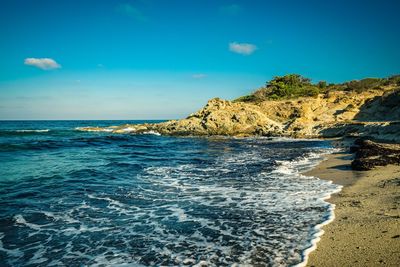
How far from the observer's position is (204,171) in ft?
45.1

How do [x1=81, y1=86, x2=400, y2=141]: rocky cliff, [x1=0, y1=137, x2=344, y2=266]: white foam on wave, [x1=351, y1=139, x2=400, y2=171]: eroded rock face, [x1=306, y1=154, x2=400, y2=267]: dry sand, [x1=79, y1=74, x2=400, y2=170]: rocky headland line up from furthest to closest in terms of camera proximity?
[x1=81, y1=86, x2=400, y2=141]: rocky cliff < [x1=79, y1=74, x2=400, y2=170]: rocky headland < [x1=351, y1=139, x2=400, y2=171]: eroded rock face < [x1=0, y1=137, x2=344, y2=266]: white foam on wave < [x1=306, y1=154, x2=400, y2=267]: dry sand

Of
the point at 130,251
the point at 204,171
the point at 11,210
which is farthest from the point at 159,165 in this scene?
the point at 130,251

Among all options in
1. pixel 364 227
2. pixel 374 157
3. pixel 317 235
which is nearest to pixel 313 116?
pixel 374 157

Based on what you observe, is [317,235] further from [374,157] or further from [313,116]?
[313,116]

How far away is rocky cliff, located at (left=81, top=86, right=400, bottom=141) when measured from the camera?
31781mm

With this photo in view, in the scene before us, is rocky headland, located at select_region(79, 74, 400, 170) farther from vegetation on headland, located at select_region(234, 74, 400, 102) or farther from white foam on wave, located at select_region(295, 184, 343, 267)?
white foam on wave, located at select_region(295, 184, 343, 267)

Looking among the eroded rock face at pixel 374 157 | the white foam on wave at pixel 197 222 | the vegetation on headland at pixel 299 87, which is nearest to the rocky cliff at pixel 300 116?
the vegetation on headland at pixel 299 87

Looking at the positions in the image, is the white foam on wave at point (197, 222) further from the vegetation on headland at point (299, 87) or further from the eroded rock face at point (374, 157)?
the vegetation on headland at point (299, 87)

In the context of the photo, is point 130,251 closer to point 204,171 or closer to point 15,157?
point 204,171

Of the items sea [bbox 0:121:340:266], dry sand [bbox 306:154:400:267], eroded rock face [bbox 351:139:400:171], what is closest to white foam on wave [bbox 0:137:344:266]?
sea [bbox 0:121:340:266]

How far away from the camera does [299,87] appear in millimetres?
59969

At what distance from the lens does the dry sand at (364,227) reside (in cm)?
438

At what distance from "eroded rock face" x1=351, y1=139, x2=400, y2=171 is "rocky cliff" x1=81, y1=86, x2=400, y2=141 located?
1472 centimetres

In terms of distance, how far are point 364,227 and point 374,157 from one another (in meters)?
7.84
